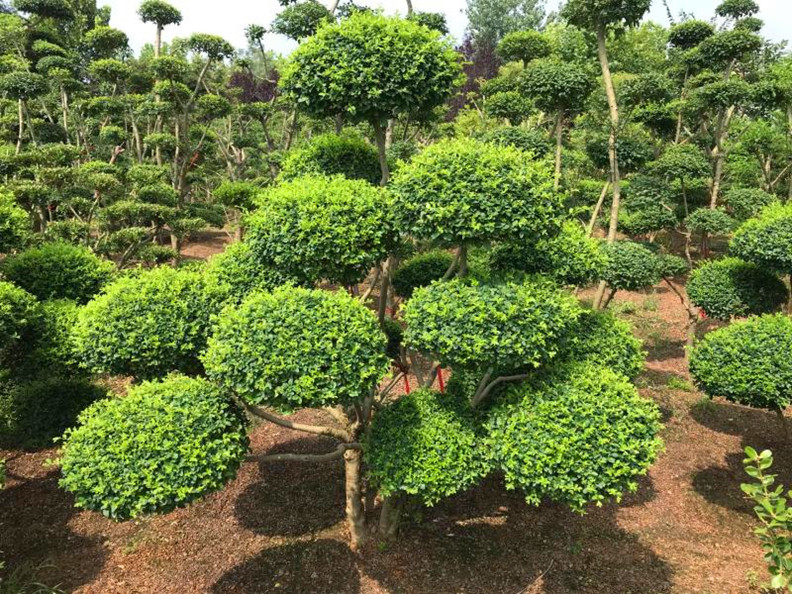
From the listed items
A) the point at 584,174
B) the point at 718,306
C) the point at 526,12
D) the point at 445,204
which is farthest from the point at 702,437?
the point at 526,12

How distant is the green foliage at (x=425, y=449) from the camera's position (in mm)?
4746

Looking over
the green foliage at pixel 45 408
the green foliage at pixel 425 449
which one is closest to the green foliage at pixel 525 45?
the green foliage at pixel 425 449

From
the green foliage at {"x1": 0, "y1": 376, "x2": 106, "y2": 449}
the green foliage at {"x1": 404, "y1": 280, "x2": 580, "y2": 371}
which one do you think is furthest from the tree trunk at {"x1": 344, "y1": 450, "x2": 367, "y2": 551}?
the green foliage at {"x1": 0, "y1": 376, "x2": 106, "y2": 449}

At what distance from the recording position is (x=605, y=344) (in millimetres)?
6168

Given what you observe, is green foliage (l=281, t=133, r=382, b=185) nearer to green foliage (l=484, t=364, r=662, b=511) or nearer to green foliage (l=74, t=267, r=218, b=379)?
green foliage (l=74, t=267, r=218, b=379)

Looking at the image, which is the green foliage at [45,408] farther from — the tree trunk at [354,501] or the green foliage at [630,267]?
the green foliage at [630,267]

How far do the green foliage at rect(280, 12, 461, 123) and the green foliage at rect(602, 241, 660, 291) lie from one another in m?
5.83

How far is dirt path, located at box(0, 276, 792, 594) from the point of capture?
18.9 feet

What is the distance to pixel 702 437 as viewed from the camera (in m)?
8.80

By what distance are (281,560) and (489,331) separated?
3868 millimetres

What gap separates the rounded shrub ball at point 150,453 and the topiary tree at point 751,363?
5.91 meters

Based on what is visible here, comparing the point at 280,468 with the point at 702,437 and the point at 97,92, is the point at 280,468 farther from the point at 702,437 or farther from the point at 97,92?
the point at 97,92

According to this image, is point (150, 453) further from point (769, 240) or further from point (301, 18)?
point (301, 18)

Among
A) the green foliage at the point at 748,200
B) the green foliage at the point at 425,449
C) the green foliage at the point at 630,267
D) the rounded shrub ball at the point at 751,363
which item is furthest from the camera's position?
the green foliage at the point at 748,200
